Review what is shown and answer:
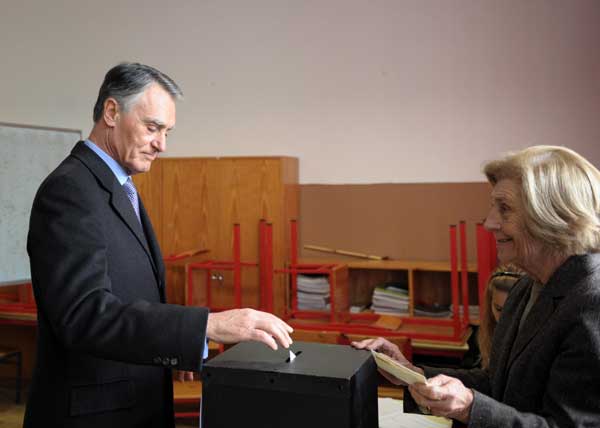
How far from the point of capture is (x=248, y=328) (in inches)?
46.4

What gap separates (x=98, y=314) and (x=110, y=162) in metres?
0.45

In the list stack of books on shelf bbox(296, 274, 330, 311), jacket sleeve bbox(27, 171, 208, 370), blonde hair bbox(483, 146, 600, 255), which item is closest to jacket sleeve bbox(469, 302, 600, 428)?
blonde hair bbox(483, 146, 600, 255)

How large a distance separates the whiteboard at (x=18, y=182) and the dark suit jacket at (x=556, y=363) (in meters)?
3.33

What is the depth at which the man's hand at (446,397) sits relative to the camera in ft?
3.91

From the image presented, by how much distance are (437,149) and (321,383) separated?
121 inches

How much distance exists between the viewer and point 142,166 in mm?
1532

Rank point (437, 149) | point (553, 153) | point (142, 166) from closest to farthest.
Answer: point (553, 153), point (142, 166), point (437, 149)

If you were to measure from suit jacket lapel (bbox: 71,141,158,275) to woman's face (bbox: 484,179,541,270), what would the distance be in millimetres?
835

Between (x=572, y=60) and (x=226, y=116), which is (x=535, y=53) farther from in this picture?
(x=226, y=116)

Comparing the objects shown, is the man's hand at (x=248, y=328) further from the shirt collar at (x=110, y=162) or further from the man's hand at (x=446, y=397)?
the shirt collar at (x=110, y=162)

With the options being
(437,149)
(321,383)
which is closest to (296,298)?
(437,149)

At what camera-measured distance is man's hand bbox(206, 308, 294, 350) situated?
1160mm

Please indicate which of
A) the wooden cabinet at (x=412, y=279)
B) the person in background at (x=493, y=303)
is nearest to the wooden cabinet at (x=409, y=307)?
the wooden cabinet at (x=412, y=279)

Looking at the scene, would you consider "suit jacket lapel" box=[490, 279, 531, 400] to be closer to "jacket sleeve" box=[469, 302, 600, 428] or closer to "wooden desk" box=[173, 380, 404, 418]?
"jacket sleeve" box=[469, 302, 600, 428]
